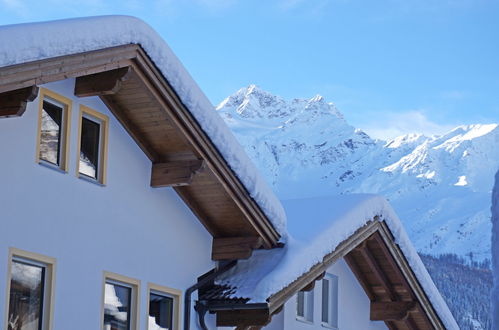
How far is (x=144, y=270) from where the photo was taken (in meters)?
12.3

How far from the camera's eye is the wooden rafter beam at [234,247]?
13.2m

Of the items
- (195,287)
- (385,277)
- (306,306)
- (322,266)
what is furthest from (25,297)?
(385,277)

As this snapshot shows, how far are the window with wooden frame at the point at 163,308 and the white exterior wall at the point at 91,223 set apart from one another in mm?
110

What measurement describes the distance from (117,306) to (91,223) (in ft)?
3.87

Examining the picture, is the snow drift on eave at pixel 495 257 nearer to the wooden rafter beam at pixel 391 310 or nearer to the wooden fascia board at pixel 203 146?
the wooden rafter beam at pixel 391 310

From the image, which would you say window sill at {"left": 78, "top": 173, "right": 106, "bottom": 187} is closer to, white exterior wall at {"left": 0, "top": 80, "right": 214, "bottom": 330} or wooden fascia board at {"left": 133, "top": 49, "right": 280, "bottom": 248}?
white exterior wall at {"left": 0, "top": 80, "right": 214, "bottom": 330}

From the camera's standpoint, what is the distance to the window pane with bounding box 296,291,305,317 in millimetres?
16094

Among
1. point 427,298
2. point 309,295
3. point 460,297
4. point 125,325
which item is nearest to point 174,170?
point 125,325

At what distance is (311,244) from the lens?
542 inches

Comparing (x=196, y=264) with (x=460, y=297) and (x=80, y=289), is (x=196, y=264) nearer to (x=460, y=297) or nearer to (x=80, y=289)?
(x=80, y=289)

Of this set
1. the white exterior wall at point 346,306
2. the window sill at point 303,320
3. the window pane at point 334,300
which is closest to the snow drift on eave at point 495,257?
the white exterior wall at point 346,306

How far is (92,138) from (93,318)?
197 centimetres

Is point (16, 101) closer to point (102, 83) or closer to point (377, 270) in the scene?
point (102, 83)

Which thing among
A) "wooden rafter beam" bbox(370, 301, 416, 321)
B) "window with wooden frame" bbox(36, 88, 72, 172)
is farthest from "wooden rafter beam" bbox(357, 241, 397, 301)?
"window with wooden frame" bbox(36, 88, 72, 172)
